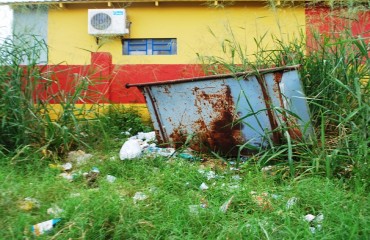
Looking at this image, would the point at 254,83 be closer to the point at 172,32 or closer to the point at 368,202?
the point at 368,202

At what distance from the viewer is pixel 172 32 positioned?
9172 mm

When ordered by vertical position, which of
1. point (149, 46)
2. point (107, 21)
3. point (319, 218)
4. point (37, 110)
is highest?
point (107, 21)

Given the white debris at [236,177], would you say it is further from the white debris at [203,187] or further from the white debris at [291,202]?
the white debris at [291,202]

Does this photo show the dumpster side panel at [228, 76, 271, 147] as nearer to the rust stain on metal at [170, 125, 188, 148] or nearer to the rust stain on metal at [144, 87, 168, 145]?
the rust stain on metal at [170, 125, 188, 148]

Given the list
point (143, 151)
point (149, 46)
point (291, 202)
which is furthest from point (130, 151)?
point (149, 46)

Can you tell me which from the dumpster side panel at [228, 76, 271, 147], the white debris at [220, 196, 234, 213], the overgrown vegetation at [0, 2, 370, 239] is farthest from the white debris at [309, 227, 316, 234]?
the dumpster side panel at [228, 76, 271, 147]

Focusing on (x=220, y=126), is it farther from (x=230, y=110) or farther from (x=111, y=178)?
(x=111, y=178)

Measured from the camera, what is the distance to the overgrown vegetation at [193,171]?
217 cm

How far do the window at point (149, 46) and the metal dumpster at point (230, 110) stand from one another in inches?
207

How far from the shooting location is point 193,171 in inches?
121

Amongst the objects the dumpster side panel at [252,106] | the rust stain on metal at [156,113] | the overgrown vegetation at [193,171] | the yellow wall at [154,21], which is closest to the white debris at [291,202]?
the overgrown vegetation at [193,171]

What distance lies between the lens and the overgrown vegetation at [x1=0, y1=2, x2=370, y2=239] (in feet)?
7.11

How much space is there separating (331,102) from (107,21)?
646 centimetres

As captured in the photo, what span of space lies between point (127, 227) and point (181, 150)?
1.68m
